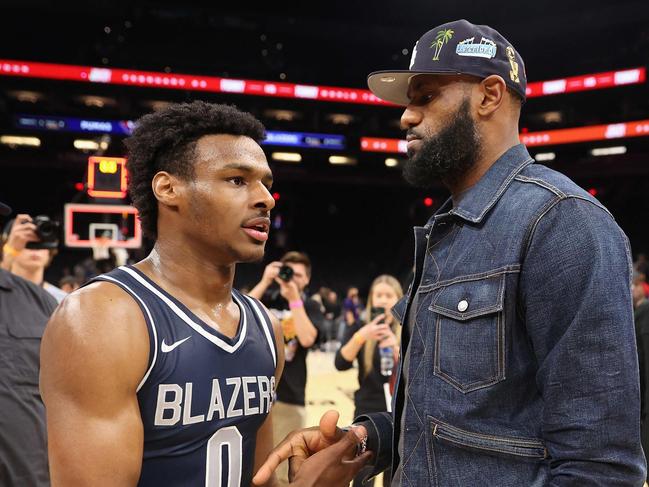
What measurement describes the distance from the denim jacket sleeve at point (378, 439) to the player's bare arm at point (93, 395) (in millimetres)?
698

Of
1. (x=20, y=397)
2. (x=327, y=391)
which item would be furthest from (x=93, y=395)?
(x=327, y=391)

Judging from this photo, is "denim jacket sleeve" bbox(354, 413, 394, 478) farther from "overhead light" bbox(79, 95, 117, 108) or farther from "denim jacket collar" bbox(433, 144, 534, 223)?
"overhead light" bbox(79, 95, 117, 108)

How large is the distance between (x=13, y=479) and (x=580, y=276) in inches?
96.7

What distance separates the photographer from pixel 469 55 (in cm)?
159

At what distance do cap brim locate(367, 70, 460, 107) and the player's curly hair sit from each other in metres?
0.42

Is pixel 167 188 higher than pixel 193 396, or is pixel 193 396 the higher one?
pixel 167 188

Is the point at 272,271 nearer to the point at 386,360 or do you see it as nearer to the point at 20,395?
the point at 386,360

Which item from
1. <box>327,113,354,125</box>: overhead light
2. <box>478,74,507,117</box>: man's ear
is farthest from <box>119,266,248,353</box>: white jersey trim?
<box>327,113,354,125</box>: overhead light

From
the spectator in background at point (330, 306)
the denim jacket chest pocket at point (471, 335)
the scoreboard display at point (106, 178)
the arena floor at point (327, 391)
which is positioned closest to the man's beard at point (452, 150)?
the denim jacket chest pocket at point (471, 335)

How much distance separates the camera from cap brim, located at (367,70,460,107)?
5.81 ft

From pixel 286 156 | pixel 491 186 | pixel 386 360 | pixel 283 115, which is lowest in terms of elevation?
pixel 386 360

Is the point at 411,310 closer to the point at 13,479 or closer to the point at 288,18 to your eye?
the point at 13,479

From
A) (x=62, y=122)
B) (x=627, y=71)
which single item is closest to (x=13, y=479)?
(x=62, y=122)

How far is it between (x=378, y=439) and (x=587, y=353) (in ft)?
2.71
